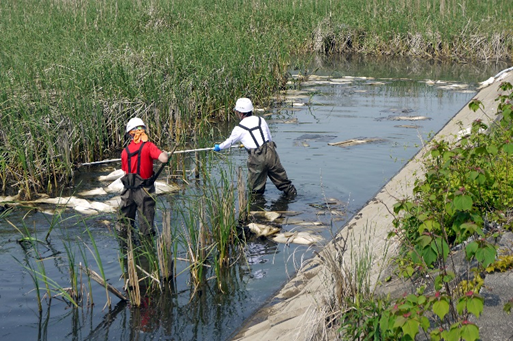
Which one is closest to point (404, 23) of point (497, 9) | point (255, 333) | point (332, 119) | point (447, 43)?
point (447, 43)

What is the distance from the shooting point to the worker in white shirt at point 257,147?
988cm

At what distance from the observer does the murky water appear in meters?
6.71

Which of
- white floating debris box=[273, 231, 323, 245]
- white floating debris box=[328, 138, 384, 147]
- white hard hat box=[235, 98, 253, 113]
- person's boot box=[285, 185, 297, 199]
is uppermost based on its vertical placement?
white hard hat box=[235, 98, 253, 113]

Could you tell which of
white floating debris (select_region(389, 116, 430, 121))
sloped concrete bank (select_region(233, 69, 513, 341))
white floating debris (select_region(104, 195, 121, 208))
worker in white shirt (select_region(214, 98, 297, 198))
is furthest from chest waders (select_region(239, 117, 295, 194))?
white floating debris (select_region(389, 116, 430, 121))

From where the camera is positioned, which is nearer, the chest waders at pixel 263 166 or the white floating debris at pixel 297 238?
the white floating debris at pixel 297 238

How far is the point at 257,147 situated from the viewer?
33.0 ft

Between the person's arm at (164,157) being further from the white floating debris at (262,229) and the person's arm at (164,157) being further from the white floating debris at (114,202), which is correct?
the white floating debris at (114,202)

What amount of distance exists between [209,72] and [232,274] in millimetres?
6826

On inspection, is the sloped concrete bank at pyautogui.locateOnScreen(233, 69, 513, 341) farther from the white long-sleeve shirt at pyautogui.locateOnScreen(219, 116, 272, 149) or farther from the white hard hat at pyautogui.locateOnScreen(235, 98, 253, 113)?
the white hard hat at pyautogui.locateOnScreen(235, 98, 253, 113)

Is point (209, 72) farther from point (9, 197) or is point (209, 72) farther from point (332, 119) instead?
point (9, 197)

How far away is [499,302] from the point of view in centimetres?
502

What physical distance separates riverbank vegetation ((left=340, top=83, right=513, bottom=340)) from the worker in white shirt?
3252 mm

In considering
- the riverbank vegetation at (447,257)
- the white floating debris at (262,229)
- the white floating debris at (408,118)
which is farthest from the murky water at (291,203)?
the riverbank vegetation at (447,257)

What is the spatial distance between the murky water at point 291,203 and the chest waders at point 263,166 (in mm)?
276
